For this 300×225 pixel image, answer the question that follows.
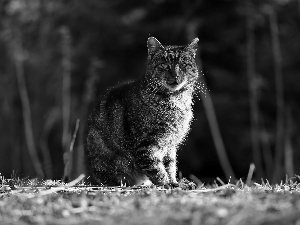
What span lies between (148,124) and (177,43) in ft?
42.1

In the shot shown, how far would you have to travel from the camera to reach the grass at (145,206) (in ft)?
13.3

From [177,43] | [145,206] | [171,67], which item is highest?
[177,43]

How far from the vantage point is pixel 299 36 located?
2117cm

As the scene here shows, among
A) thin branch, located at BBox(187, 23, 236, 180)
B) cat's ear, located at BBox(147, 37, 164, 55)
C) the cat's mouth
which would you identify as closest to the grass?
the cat's mouth

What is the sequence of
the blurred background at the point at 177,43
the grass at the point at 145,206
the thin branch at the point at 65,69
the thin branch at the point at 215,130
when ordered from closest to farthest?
the grass at the point at 145,206
the thin branch at the point at 65,69
the thin branch at the point at 215,130
the blurred background at the point at 177,43

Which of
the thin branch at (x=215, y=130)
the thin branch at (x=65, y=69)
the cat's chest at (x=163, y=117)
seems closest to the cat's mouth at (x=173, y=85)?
the cat's chest at (x=163, y=117)

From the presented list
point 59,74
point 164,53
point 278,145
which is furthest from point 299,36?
point 164,53

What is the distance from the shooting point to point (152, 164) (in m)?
6.80

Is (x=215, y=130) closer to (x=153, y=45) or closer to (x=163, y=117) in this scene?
(x=153, y=45)

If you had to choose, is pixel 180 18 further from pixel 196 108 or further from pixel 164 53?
pixel 164 53

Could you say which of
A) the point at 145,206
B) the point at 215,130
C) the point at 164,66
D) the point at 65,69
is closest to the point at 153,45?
the point at 164,66

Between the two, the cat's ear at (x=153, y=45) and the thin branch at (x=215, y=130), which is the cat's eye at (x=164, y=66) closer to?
the cat's ear at (x=153, y=45)

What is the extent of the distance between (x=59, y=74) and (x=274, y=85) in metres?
6.11

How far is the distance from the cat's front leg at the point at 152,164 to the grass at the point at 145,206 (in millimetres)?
1188
